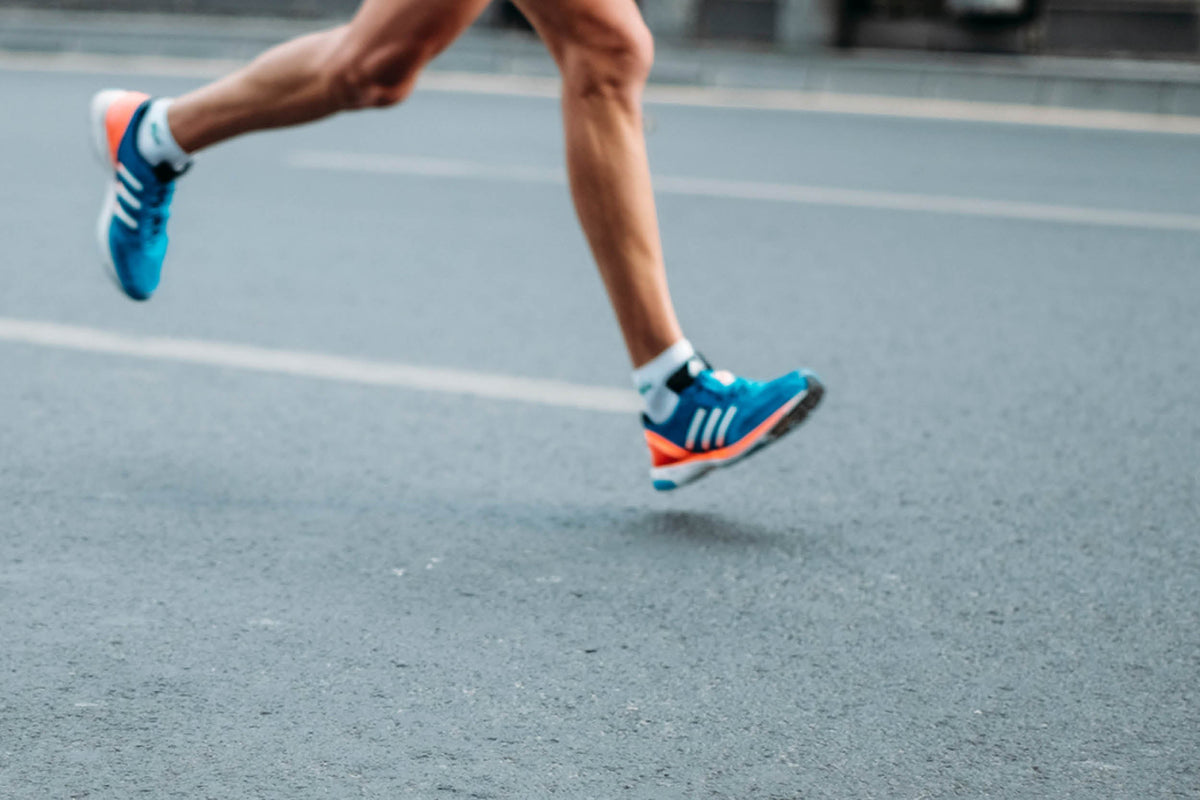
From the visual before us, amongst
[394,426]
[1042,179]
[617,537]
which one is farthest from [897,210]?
[617,537]

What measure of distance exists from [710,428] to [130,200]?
1.19 m

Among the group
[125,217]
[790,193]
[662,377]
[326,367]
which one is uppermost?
[125,217]

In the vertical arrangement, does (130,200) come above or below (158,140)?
below

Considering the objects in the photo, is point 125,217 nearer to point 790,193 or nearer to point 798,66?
point 790,193

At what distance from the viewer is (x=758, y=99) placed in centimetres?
1169

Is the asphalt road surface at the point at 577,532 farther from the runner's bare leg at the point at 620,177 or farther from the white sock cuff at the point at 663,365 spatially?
the runner's bare leg at the point at 620,177

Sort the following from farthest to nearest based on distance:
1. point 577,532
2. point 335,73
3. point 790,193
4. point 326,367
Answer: point 790,193 → point 326,367 → point 335,73 → point 577,532

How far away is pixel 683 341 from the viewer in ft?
9.34

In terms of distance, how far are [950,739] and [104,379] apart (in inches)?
87.3

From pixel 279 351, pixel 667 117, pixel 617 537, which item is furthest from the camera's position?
pixel 667 117

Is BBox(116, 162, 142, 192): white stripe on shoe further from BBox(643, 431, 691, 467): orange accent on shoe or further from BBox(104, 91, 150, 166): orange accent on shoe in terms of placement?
BBox(643, 431, 691, 467): orange accent on shoe

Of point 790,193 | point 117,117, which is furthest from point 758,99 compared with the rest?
point 117,117

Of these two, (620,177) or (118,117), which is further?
(118,117)

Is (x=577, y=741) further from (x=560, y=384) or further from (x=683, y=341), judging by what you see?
(x=560, y=384)
